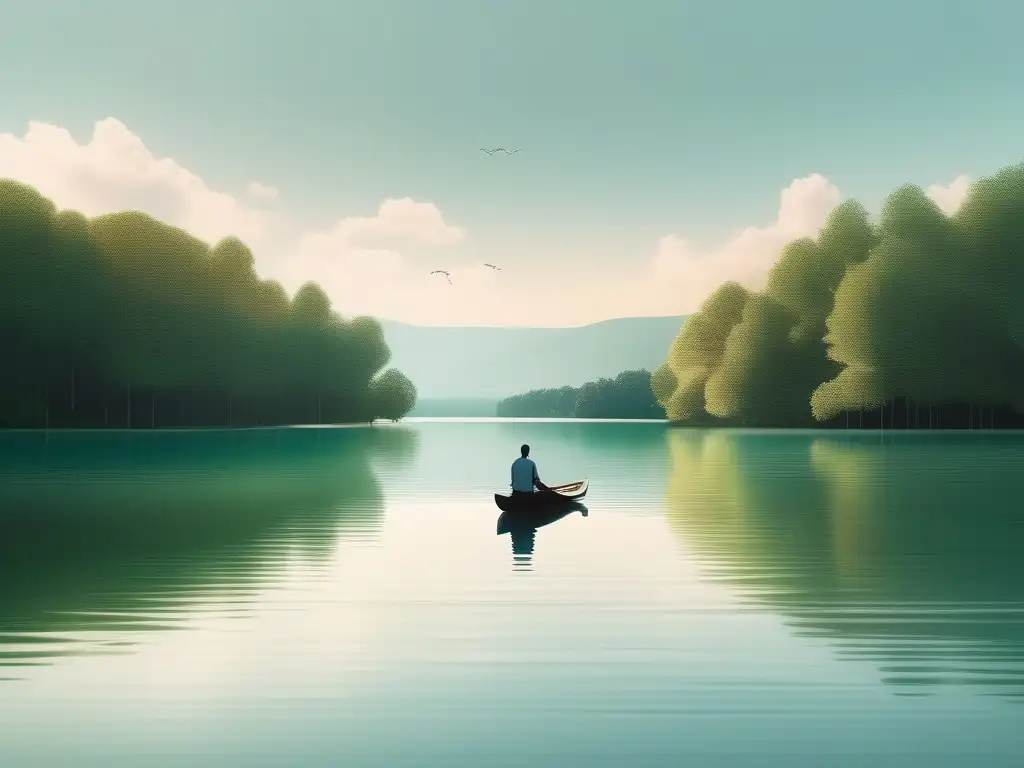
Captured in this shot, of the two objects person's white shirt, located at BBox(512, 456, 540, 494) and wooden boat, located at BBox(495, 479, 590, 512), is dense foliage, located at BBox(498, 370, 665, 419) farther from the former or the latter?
person's white shirt, located at BBox(512, 456, 540, 494)

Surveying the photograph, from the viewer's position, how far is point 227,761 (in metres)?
7.28

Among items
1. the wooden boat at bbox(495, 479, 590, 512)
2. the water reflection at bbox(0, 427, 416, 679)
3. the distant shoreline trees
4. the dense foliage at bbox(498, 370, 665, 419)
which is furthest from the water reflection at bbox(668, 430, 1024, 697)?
the dense foliage at bbox(498, 370, 665, 419)

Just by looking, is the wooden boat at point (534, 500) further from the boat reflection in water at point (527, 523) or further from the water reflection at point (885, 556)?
the water reflection at point (885, 556)

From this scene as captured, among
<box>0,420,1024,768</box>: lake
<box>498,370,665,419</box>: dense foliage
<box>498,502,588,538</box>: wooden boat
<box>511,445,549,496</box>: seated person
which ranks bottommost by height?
<box>0,420,1024,768</box>: lake

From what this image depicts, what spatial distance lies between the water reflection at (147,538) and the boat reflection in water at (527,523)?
253 centimetres

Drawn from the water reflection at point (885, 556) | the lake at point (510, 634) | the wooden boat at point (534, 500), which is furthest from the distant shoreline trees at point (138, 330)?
the wooden boat at point (534, 500)

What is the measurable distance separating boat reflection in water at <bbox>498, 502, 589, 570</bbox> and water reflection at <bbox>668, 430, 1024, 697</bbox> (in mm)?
2208

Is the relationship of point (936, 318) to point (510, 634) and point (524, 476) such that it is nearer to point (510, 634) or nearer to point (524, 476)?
point (524, 476)

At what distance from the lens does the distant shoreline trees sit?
2776 inches

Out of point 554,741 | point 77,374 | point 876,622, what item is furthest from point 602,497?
point 77,374

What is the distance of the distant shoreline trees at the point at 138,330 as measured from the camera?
7050 centimetres

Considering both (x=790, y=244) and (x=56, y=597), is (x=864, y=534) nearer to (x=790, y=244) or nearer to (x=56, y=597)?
(x=56, y=597)

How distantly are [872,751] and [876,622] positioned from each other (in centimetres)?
441

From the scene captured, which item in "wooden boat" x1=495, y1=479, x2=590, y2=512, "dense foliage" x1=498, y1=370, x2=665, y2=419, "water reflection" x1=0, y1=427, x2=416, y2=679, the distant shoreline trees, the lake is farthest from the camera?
"dense foliage" x1=498, y1=370, x2=665, y2=419
